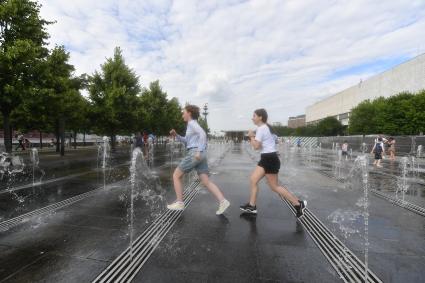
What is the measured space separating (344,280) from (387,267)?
0.69m

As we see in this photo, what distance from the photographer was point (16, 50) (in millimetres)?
15320

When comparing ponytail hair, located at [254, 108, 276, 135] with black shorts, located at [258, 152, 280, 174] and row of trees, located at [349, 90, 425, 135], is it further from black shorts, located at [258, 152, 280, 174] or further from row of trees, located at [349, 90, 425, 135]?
row of trees, located at [349, 90, 425, 135]

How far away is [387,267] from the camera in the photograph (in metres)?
3.75

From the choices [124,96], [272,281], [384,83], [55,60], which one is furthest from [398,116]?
[272,281]

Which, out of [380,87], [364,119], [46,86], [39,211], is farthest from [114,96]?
[380,87]

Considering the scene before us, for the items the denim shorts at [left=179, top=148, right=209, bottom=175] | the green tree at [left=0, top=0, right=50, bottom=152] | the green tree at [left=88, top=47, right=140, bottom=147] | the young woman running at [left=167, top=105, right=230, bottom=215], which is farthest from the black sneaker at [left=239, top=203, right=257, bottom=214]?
the green tree at [left=88, top=47, right=140, bottom=147]

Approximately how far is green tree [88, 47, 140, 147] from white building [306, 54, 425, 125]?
196ft

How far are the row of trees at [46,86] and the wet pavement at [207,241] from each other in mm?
10375

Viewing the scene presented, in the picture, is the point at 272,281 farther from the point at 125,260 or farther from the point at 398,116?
the point at 398,116

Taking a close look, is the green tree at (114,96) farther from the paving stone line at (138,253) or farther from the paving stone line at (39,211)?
the paving stone line at (138,253)

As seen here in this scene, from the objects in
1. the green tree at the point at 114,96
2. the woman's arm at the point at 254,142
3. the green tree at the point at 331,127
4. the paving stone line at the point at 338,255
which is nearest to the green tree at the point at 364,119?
the green tree at the point at 331,127

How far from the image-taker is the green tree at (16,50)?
15398 millimetres

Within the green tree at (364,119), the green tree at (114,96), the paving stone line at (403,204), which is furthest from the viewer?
the green tree at (364,119)

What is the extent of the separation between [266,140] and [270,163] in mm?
400
